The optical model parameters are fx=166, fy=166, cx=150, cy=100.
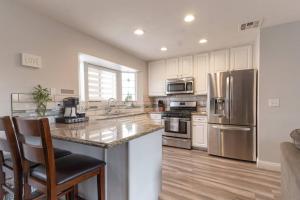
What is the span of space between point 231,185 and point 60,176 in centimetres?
219

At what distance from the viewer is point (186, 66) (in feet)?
14.5

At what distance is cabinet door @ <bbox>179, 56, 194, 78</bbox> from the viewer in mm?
4367

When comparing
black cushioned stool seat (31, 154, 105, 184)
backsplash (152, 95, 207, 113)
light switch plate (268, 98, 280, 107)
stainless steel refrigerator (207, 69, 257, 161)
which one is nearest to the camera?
black cushioned stool seat (31, 154, 105, 184)

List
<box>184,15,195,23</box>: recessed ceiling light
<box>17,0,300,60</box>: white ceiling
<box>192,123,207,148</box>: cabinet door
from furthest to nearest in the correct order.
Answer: <box>192,123,207,148</box>: cabinet door < <box>184,15,195,23</box>: recessed ceiling light < <box>17,0,300,60</box>: white ceiling

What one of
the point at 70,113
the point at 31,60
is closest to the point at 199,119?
the point at 70,113

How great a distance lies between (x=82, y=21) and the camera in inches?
100.0

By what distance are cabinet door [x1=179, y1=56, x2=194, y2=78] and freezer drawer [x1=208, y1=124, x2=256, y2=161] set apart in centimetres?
153

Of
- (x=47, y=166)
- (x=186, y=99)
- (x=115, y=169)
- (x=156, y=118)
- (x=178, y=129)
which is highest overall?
Result: (x=186, y=99)

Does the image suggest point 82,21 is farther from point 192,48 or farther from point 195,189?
point 195,189

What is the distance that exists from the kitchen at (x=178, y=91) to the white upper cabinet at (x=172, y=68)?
1.03 feet

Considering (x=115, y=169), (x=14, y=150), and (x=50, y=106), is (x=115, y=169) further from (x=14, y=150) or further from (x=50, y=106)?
(x=50, y=106)

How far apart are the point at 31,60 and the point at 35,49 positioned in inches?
7.4

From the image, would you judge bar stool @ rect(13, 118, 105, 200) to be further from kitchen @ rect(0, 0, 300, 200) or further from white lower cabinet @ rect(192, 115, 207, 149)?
white lower cabinet @ rect(192, 115, 207, 149)

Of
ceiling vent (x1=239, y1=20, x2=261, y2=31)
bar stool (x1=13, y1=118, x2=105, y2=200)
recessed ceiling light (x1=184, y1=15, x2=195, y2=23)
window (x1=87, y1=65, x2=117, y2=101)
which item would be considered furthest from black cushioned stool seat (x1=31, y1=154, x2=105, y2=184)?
ceiling vent (x1=239, y1=20, x2=261, y2=31)
